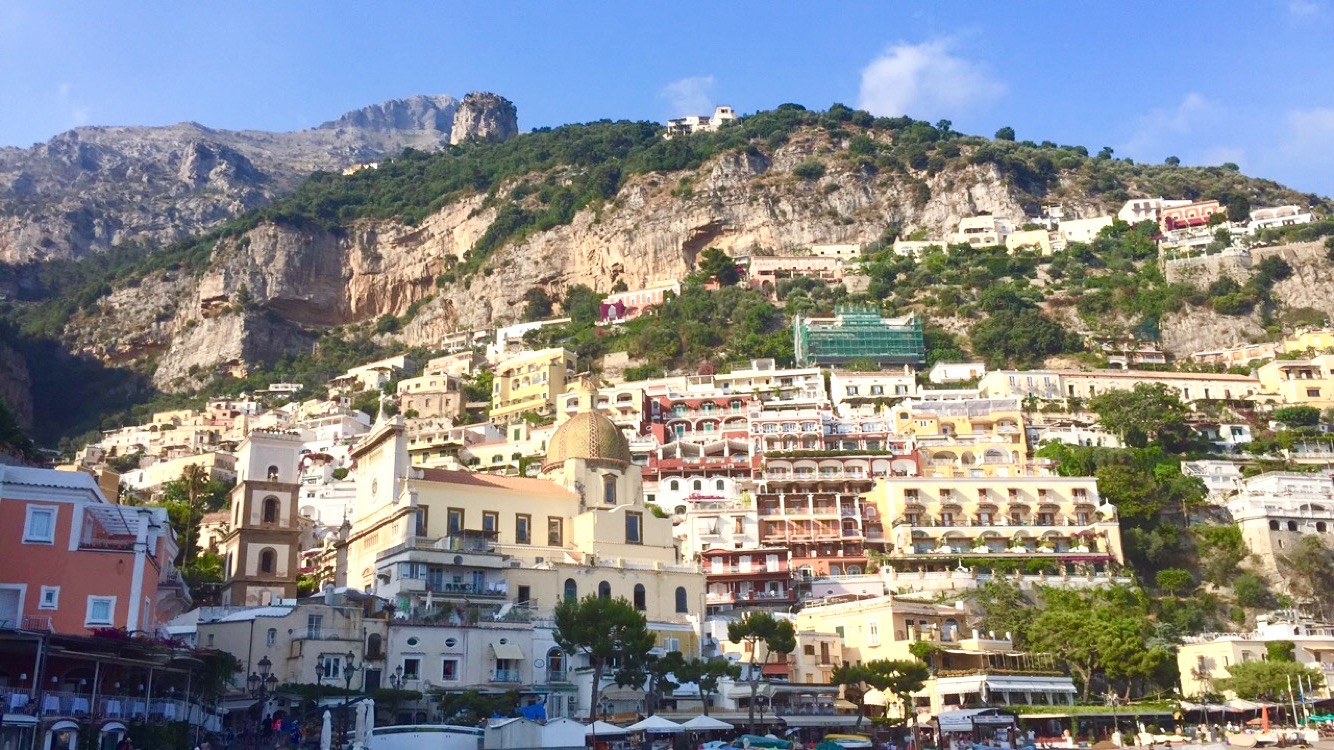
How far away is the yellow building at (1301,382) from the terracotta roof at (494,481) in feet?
236

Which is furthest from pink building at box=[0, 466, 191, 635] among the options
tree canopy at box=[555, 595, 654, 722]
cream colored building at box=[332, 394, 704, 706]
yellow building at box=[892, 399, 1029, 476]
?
yellow building at box=[892, 399, 1029, 476]

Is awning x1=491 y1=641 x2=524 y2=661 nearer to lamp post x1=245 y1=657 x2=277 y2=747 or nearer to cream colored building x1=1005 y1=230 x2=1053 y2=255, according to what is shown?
lamp post x1=245 y1=657 x2=277 y2=747

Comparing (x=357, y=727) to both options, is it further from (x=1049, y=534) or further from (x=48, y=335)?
(x=48, y=335)

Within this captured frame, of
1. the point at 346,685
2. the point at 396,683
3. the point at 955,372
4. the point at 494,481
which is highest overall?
the point at 955,372

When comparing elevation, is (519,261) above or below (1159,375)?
above

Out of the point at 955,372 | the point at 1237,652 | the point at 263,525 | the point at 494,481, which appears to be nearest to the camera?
the point at 494,481

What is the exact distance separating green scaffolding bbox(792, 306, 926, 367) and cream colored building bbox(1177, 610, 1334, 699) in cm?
5587

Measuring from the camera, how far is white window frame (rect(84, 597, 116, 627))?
3834 centimetres

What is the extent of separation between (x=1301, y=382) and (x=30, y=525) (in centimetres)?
10046

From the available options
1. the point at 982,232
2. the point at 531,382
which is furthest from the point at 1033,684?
the point at 982,232

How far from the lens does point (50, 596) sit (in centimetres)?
3781

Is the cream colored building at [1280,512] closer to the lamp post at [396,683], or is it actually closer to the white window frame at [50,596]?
the lamp post at [396,683]

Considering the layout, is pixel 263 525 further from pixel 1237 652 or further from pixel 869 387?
pixel 869 387

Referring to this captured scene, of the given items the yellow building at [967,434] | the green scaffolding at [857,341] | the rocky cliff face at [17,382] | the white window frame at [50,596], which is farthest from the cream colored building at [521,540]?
the rocky cliff face at [17,382]
